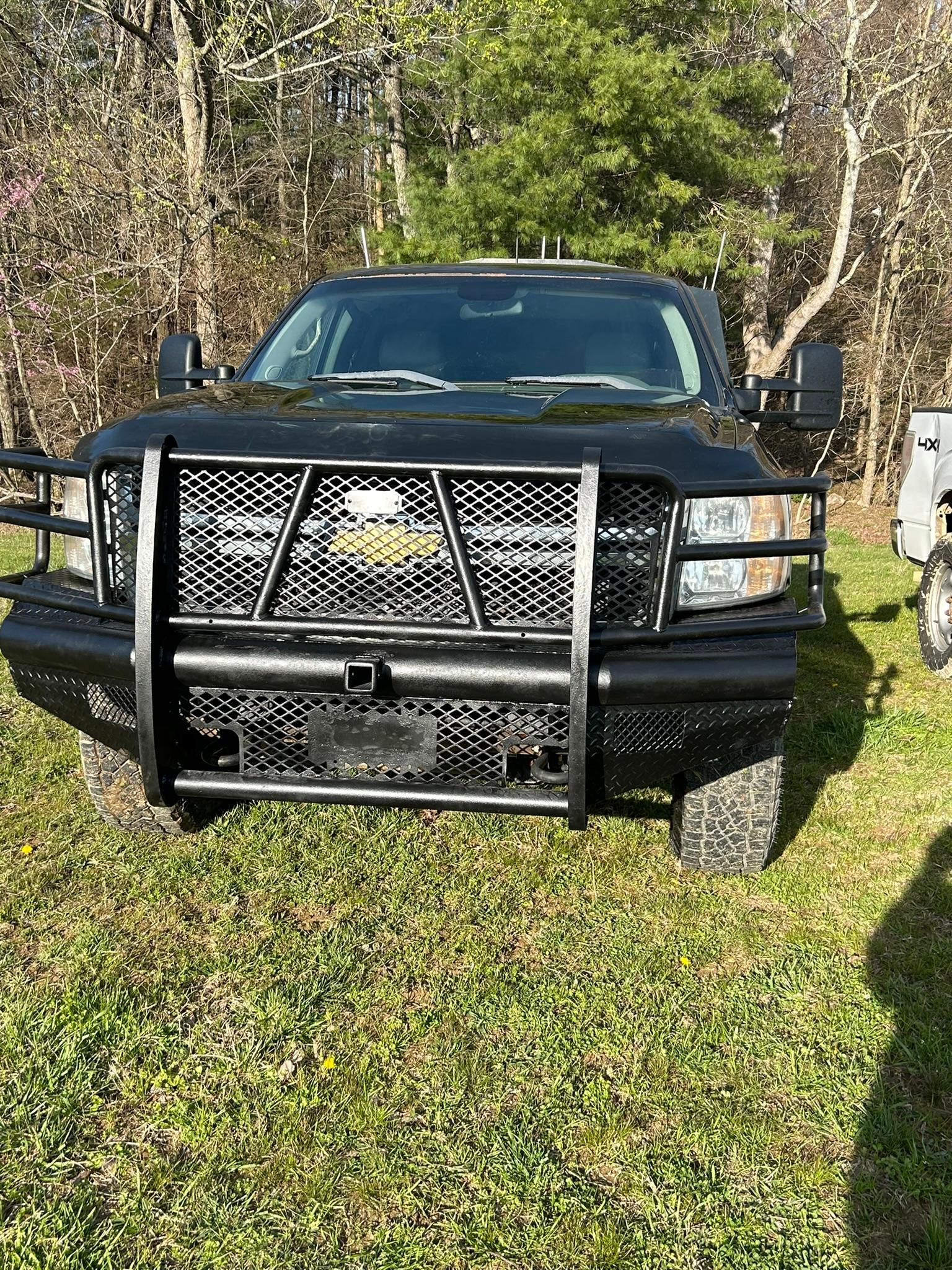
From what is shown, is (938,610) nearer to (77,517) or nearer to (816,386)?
(816,386)

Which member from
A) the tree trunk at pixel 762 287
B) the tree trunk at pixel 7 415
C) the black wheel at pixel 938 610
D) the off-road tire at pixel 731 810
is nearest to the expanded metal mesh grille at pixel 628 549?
the off-road tire at pixel 731 810

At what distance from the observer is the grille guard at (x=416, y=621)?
2330 millimetres

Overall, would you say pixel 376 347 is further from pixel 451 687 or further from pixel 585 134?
pixel 585 134

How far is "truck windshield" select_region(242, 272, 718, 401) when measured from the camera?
12.0ft

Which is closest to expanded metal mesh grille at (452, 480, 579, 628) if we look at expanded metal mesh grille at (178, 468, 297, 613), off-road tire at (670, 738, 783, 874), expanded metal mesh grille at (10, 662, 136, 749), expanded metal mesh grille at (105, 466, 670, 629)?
expanded metal mesh grille at (105, 466, 670, 629)

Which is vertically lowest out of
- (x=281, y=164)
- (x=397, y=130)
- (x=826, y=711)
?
(x=826, y=711)

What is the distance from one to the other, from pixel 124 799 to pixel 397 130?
618 inches

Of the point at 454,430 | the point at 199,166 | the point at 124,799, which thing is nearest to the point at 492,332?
the point at 454,430

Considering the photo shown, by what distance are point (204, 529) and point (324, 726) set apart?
0.61m

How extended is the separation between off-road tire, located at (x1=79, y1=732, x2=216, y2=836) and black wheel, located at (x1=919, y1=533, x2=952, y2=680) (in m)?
4.30

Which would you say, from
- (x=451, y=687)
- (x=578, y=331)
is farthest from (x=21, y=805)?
(x=578, y=331)

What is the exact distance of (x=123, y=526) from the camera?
262 cm

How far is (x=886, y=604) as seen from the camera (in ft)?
25.5

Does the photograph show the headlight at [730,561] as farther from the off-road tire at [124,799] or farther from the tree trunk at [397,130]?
the tree trunk at [397,130]
